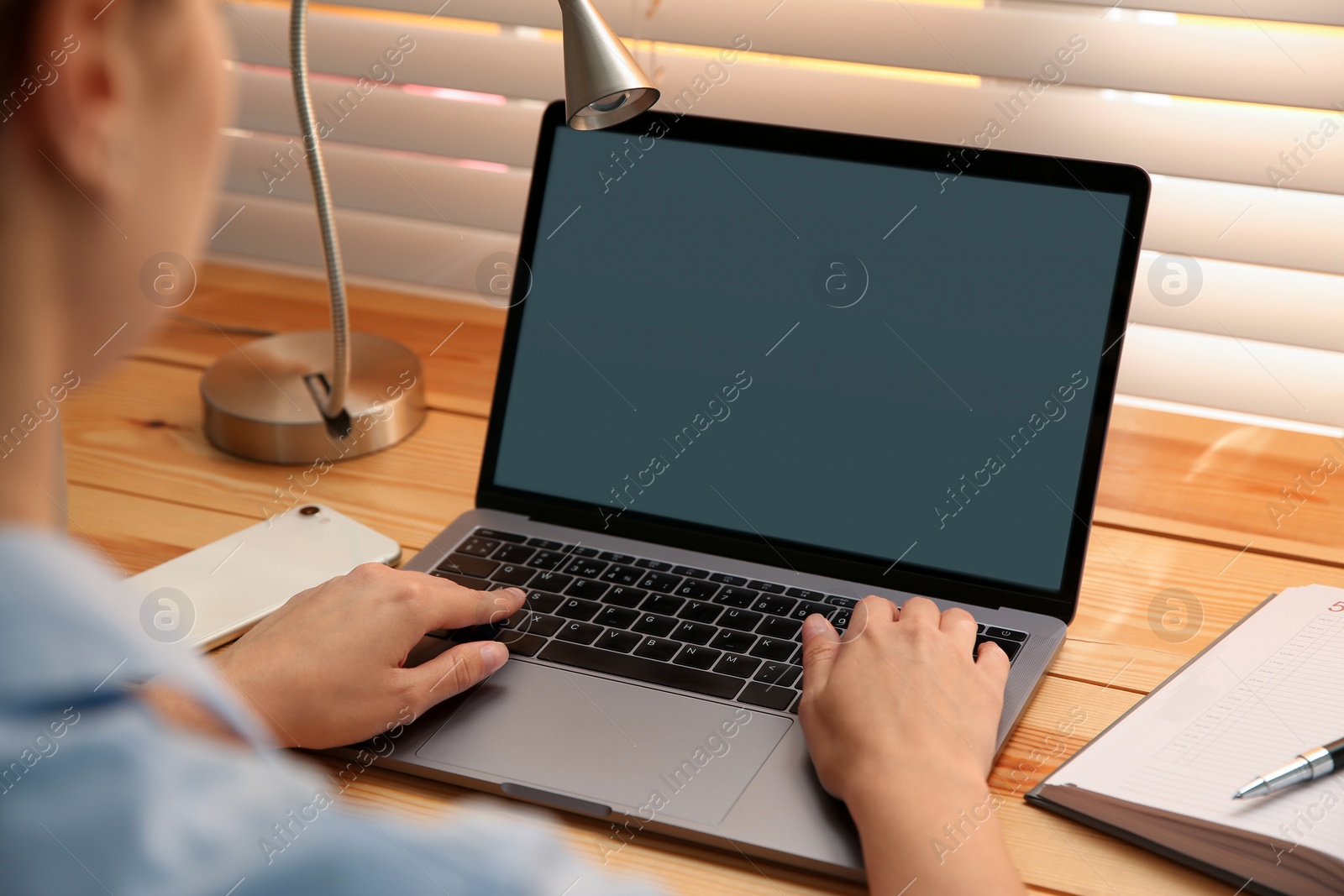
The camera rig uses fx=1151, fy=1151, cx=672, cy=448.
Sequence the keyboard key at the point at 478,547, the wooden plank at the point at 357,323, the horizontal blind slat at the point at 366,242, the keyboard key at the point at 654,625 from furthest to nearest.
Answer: the horizontal blind slat at the point at 366,242
the wooden plank at the point at 357,323
the keyboard key at the point at 478,547
the keyboard key at the point at 654,625

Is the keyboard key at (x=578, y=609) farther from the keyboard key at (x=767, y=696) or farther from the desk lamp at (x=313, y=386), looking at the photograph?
the desk lamp at (x=313, y=386)

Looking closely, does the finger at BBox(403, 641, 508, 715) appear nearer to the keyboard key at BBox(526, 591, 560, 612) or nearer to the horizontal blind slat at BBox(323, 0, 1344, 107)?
the keyboard key at BBox(526, 591, 560, 612)

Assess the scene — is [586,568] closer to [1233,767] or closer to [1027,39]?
[1233,767]

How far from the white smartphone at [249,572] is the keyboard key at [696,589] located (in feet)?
0.87

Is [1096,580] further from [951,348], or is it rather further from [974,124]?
[974,124]

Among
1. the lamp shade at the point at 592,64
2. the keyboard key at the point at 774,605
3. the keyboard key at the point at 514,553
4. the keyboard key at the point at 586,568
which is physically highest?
the lamp shade at the point at 592,64

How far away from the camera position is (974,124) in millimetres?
1227

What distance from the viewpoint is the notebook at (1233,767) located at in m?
0.62

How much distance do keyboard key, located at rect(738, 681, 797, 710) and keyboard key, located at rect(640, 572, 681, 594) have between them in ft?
0.45

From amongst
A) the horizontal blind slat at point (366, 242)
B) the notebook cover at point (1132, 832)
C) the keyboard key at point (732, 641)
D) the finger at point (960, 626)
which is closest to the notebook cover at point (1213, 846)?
the notebook cover at point (1132, 832)

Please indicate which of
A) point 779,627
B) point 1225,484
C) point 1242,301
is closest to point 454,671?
point 779,627

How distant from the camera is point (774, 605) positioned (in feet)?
2.87

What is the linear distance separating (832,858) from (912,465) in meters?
0.36

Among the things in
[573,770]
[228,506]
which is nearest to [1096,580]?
[573,770]
